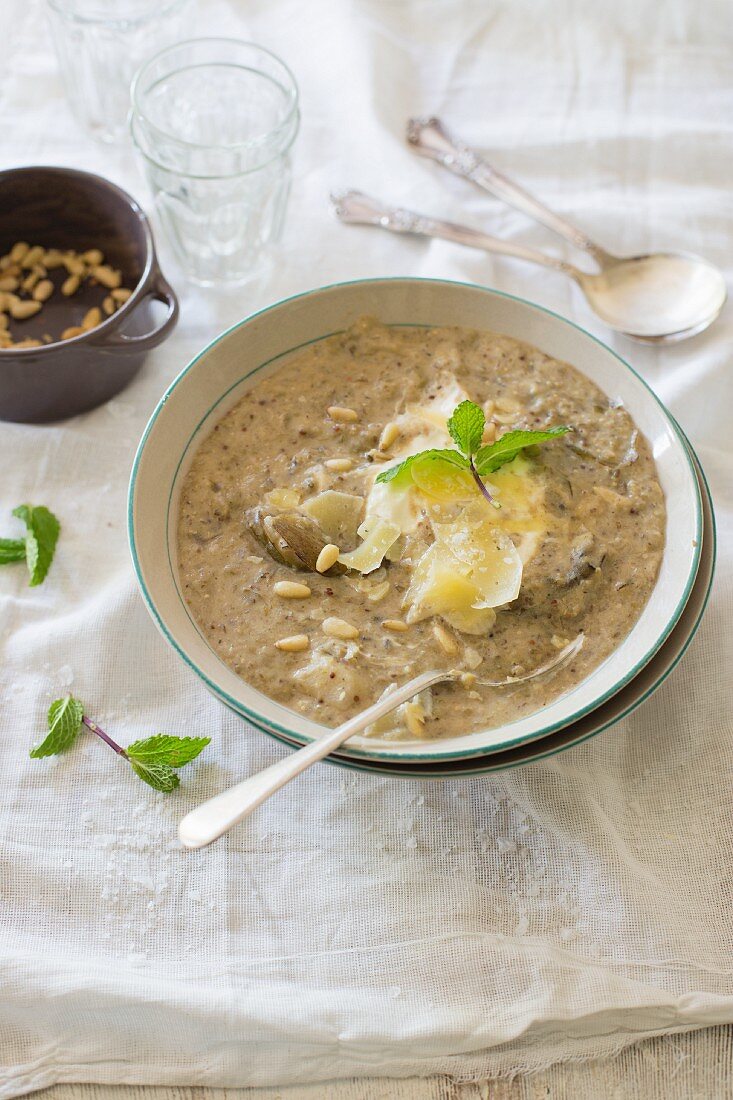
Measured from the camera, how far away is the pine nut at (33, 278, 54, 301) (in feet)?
11.1

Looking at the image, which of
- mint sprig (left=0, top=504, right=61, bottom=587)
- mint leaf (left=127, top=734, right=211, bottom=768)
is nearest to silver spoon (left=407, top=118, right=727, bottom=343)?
mint sprig (left=0, top=504, right=61, bottom=587)

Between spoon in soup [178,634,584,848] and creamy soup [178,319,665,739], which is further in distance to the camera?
creamy soup [178,319,665,739]

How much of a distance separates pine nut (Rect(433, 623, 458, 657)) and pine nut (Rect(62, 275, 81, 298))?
176 cm

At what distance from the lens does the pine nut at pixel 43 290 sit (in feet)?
11.1

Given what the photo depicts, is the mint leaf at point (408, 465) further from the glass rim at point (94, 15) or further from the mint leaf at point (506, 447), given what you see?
the glass rim at point (94, 15)

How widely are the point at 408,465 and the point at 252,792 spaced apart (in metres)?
0.91

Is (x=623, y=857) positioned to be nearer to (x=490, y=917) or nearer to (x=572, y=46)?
(x=490, y=917)

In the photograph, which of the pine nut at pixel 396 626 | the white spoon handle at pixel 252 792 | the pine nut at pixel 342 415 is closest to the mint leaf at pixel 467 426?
the pine nut at pixel 342 415

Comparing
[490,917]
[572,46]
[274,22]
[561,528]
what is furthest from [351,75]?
[490,917]

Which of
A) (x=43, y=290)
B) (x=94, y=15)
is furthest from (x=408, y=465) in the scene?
(x=94, y=15)

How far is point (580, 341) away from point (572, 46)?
1893 mm

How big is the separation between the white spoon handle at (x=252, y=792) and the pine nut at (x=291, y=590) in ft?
1.32

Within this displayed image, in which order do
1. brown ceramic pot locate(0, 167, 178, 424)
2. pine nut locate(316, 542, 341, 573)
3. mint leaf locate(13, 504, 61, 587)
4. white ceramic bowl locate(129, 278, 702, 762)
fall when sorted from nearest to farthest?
white ceramic bowl locate(129, 278, 702, 762), pine nut locate(316, 542, 341, 573), mint leaf locate(13, 504, 61, 587), brown ceramic pot locate(0, 167, 178, 424)

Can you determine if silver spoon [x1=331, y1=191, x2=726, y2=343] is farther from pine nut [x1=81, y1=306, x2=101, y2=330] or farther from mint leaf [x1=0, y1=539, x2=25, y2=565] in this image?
mint leaf [x1=0, y1=539, x2=25, y2=565]
